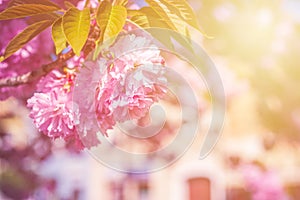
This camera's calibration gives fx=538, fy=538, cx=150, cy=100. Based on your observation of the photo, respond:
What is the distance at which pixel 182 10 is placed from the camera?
2.05 ft

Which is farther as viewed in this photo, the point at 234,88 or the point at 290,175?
the point at 290,175

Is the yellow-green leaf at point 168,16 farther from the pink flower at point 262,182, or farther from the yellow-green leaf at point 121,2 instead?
the pink flower at point 262,182

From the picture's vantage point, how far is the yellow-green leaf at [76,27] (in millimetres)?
578

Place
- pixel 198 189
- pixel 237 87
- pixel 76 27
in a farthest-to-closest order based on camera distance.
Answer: pixel 198 189, pixel 237 87, pixel 76 27

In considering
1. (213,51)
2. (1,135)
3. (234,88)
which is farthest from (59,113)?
(234,88)

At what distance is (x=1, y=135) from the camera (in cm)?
189

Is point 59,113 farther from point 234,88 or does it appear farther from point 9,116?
Answer: point 234,88

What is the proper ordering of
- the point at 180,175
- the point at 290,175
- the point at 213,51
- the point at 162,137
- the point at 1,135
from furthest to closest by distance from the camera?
the point at 180,175 < the point at 290,175 < the point at 162,137 < the point at 213,51 < the point at 1,135

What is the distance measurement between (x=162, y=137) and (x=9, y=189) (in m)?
1.30

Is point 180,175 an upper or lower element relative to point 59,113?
upper

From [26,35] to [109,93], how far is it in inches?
4.9

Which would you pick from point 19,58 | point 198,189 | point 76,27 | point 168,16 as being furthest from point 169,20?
point 198,189

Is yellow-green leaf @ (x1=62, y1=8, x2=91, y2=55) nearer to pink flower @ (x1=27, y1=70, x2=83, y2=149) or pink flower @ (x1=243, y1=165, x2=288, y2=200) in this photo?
pink flower @ (x1=27, y1=70, x2=83, y2=149)

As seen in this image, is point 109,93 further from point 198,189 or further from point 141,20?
point 198,189
